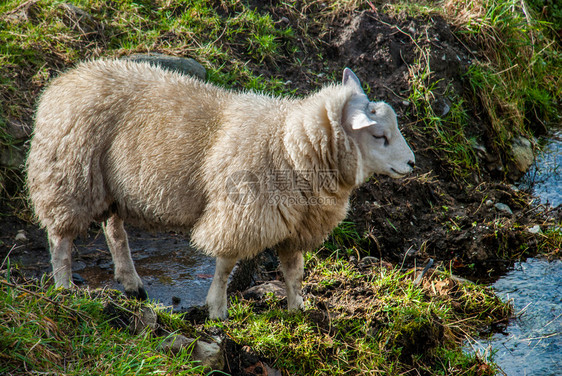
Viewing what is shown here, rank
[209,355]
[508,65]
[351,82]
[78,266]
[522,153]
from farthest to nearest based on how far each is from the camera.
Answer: [508,65], [522,153], [78,266], [351,82], [209,355]

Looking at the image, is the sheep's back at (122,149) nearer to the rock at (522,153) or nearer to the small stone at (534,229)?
the small stone at (534,229)

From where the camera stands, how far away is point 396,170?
366cm

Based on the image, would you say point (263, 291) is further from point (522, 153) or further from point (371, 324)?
point (522, 153)

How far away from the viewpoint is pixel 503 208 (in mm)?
5523

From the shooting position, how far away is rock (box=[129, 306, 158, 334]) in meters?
3.17

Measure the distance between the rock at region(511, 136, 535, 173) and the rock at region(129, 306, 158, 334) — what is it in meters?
4.50

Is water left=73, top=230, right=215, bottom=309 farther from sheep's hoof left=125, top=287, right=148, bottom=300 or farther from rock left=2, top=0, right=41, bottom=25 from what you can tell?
rock left=2, top=0, right=41, bottom=25

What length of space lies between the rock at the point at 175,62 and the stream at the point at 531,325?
3356mm

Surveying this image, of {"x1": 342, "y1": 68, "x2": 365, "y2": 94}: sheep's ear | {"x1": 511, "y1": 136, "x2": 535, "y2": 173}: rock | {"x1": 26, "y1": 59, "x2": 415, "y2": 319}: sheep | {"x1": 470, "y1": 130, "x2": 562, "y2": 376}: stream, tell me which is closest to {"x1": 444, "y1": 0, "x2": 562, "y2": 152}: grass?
{"x1": 511, "y1": 136, "x2": 535, "y2": 173}: rock

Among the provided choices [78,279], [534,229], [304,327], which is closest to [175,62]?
[78,279]

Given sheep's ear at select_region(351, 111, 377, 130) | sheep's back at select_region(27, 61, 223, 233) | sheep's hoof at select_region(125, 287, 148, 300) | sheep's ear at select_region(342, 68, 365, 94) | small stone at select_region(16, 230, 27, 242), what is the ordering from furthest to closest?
small stone at select_region(16, 230, 27, 242) < sheep's hoof at select_region(125, 287, 148, 300) < sheep's ear at select_region(342, 68, 365, 94) < sheep's back at select_region(27, 61, 223, 233) < sheep's ear at select_region(351, 111, 377, 130)

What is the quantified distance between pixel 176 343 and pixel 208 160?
1.18 meters

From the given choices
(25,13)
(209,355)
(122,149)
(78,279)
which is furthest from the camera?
(25,13)

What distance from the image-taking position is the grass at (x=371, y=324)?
3.59 m
